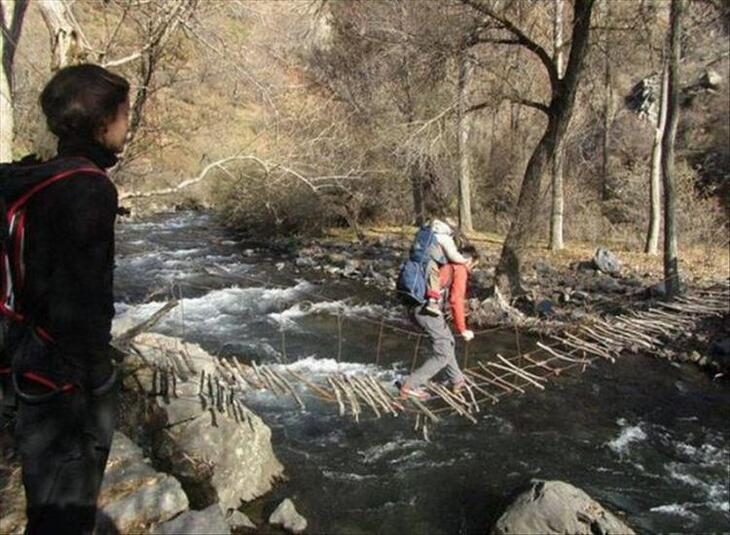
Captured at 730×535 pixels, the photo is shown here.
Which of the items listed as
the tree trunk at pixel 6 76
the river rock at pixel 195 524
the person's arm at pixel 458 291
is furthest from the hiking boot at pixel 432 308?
the tree trunk at pixel 6 76

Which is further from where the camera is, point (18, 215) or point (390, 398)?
point (390, 398)

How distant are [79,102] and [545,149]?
9743 mm

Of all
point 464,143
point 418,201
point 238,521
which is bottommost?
point 238,521

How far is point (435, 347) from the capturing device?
212 inches

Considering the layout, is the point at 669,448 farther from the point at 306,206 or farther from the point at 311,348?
the point at 306,206

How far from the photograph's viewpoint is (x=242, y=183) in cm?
1792

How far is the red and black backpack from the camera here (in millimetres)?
1737

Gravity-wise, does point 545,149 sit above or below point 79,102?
above

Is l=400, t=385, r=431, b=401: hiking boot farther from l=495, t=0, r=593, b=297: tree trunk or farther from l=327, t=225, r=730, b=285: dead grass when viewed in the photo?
l=327, t=225, r=730, b=285: dead grass

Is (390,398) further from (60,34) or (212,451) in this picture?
(60,34)

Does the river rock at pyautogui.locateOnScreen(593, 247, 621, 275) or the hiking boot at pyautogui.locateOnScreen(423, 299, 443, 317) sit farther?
the river rock at pyautogui.locateOnScreen(593, 247, 621, 275)

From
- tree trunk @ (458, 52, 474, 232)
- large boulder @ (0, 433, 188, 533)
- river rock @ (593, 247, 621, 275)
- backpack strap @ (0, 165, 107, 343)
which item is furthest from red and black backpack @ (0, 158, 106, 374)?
river rock @ (593, 247, 621, 275)

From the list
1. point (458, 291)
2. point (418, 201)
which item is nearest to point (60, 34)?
point (458, 291)

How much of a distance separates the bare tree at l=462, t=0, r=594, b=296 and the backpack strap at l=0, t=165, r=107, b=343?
9305mm
